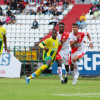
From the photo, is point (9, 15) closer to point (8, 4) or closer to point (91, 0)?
point (8, 4)

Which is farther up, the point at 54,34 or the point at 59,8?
the point at 59,8

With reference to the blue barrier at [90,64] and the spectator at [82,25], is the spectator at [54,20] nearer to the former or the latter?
the spectator at [82,25]

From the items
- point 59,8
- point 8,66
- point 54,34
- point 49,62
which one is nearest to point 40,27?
point 59,8

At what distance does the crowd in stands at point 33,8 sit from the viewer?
33.0m

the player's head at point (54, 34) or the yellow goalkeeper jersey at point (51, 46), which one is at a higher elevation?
the player's head at point (54, 34)

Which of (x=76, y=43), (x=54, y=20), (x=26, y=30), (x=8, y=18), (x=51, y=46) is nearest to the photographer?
(x=51, y=46)

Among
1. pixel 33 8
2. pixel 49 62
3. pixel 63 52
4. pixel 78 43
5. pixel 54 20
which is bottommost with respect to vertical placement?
pixel 49 62

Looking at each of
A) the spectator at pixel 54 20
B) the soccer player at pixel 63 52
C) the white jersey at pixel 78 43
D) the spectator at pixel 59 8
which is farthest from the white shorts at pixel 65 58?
the spectator at pixel 59 8

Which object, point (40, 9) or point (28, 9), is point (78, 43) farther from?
point (28, 9)

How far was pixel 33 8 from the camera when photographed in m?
34.4

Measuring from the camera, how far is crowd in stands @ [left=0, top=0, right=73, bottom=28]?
108 feet

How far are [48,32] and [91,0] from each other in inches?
217

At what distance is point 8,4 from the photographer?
35750 millimetres

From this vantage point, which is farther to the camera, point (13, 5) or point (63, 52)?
point (13, 5)
